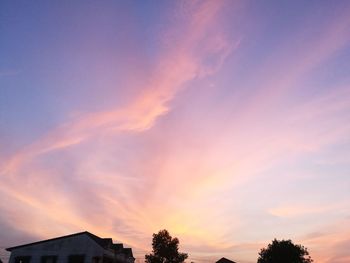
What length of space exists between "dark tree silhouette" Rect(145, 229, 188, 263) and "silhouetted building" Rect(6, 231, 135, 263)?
36.3 ft

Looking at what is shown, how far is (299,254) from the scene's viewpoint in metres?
Result: 73.1

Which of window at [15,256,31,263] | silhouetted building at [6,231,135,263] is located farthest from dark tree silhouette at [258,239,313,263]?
window at [15,256,31,263]

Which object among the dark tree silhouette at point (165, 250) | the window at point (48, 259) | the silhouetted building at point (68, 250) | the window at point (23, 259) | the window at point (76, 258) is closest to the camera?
the window at point (76, 258)

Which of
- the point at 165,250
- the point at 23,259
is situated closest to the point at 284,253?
the point at 165,250

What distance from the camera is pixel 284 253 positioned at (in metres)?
73.1

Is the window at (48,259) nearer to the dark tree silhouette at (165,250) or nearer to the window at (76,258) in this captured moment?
the window at (76,258)

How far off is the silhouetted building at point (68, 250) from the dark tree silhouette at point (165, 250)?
11.0 m

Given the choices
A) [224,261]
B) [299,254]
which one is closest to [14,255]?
[224,261]

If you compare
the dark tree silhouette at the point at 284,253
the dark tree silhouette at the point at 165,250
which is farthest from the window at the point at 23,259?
the dark tree silhouette at the point at 284,253

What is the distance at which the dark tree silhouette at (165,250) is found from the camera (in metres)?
77.8

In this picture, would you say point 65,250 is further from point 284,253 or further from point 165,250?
point 284,253

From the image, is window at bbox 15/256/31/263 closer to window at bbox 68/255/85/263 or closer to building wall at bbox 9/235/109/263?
building wall at bbox 9/235/109/263

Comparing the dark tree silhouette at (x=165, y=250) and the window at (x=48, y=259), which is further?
the dark tree silhouette at (x=165, y=250)

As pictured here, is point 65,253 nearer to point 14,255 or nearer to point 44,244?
point 44,244
